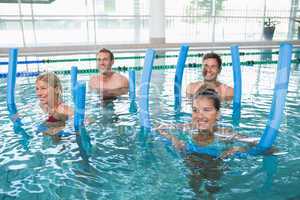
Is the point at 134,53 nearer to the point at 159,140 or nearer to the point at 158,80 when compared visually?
the point at 158,80

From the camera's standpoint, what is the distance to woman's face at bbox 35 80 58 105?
3260 mm

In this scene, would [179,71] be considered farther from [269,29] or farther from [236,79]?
[269,29]

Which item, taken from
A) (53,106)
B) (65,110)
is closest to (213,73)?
(65,110)

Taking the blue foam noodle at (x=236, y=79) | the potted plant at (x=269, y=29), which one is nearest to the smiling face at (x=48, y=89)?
the blue foam noodle at (x=236, y=79)

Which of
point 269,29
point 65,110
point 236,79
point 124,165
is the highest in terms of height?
point 269,29

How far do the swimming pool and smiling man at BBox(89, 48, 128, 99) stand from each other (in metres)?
0.95

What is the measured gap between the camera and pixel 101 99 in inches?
195

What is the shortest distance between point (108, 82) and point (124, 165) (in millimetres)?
2806

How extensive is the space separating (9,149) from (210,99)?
76.0 inches

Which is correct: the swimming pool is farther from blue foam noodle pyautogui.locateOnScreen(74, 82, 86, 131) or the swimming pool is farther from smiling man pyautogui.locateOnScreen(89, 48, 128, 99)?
smiling man pyautogui.locateOnScreen(89, 48, 128, 99)

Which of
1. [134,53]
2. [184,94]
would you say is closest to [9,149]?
[184,94]

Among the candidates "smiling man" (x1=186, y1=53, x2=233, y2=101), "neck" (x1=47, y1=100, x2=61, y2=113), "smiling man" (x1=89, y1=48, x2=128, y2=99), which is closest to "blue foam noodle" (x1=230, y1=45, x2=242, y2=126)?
"smiling man" (x1=186, y1=53, x2=233, y2=101)

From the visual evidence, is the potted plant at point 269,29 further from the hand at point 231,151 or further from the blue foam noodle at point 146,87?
the hand at point 231,151

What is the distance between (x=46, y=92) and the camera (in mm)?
3326
